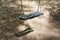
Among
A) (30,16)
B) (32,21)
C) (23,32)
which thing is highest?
(30,16)

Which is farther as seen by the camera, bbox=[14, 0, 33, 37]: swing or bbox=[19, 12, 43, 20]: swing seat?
bbox=[19, 12, 43, 20]: swing seat

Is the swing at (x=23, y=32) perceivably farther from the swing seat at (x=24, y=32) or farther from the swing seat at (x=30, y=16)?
the swing seat at (x=30, y=16)

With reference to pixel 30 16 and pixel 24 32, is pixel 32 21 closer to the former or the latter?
pixel 30 16

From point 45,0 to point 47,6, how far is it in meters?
0.47

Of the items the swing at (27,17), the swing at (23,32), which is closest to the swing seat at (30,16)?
the swing at (27,17)

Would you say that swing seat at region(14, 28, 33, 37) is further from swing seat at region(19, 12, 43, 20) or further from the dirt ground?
swing seat at region(19, 12, 43, 20)

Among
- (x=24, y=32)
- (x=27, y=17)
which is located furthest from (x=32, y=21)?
(x=24, y=32)

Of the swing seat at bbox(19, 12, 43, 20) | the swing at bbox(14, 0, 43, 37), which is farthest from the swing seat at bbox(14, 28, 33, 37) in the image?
the swing seat at bbox(19, 12, 43, 20)

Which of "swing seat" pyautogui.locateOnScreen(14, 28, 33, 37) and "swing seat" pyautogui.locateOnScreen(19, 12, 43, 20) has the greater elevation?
"swing seat" pyautogui.locateOnScreen(19, 12, 43, 20)

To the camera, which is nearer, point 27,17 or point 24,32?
point 24,32

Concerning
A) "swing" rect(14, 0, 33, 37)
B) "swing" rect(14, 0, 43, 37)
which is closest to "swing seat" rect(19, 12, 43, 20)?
"swing" rect(14, 0, 43, 37)

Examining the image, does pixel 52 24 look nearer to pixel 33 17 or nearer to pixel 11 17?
pixel 33 17

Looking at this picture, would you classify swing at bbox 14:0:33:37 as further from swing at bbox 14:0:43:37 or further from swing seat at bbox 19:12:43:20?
swing seat at bbox 19:12:43:20

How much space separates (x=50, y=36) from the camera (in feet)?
11.6
